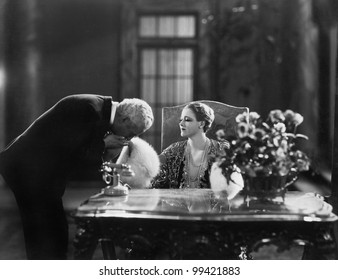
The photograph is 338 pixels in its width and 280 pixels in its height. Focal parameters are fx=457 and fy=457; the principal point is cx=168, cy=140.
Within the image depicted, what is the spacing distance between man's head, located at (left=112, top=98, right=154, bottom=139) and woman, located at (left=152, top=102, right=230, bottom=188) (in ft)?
1.12

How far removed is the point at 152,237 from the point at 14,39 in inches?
59.1

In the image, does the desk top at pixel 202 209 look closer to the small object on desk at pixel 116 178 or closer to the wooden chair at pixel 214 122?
the small object on desk at pixel 116 178

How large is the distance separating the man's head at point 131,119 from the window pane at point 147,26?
101 centimetres

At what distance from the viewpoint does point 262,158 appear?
1655 mm

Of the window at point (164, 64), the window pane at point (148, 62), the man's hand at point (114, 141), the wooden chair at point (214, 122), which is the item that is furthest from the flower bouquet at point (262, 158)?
the window pane at point (148, 62)

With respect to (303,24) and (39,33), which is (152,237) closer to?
(39,33)

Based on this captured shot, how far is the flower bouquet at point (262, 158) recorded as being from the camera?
5.42 feet

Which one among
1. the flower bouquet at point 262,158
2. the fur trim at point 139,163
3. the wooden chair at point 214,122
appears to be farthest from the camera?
the wooden chair at point 214,122

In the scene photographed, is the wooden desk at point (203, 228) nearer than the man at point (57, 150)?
Yes

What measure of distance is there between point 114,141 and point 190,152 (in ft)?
1.57

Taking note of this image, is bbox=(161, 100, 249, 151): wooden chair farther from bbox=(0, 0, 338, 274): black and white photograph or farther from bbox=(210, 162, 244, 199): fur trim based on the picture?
bbox=(210, 162, 244, 199): fur trim

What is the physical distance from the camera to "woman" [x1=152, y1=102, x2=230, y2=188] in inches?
96.3

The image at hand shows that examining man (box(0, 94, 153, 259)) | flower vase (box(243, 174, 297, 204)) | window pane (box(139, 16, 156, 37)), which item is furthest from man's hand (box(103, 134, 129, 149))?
window pane (box(139, 16, 156, 37))
